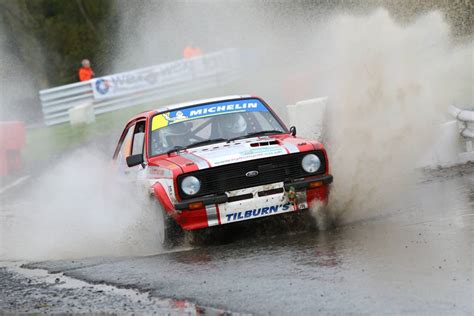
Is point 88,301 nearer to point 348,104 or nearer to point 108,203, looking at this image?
point 108,203

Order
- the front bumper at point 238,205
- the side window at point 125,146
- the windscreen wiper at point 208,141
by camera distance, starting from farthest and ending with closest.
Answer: the side window at point 125,146 → the windscreen wiper at point 208,141 → the front bumper at point 238,205

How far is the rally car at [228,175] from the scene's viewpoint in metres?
8.95

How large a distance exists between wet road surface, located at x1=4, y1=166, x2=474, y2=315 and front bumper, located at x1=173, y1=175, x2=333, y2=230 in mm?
252

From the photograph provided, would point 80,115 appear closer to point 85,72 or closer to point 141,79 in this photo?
point 85,72

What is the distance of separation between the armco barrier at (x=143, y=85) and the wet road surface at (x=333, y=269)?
22252 millimetres

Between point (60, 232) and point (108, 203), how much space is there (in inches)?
37.1

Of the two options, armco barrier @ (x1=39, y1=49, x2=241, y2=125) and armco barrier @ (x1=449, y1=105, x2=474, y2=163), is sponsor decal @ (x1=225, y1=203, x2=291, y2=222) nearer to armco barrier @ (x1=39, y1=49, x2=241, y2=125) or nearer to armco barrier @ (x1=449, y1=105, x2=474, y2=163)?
armco barrier @ (x1=449, y1=105, x2=474, y2=163)

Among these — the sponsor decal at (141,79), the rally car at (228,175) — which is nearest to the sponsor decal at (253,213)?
the rally car at (228,175)

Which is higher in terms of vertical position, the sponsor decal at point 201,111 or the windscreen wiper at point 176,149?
the sponsor decal at point 201,111

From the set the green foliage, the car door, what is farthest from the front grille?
the green foliage

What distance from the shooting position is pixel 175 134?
10.1m

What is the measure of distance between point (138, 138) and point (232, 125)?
3.84ft

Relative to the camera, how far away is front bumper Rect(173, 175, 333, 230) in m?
8.91

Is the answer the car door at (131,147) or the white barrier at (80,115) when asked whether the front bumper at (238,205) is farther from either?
the white barrier at (80,115)
